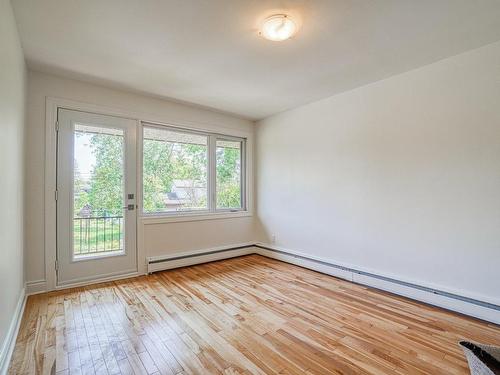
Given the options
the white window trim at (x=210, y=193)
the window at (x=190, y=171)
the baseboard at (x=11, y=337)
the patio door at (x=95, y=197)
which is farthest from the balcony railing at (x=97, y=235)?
the baseboard at (x=11, y=337)

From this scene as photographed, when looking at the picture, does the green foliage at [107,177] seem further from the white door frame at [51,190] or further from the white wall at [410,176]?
the white wall at [410,176]

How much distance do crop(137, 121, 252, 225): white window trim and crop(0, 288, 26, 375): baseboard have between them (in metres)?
1.51

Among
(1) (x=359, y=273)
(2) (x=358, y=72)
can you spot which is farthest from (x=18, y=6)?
(1) (x=359, y=273)

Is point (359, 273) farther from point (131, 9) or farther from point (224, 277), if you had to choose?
point (131, 9)

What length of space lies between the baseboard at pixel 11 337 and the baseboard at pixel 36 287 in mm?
320

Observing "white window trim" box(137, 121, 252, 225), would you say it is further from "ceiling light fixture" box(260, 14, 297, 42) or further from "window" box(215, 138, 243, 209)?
"ceiling light fixture" box(260, 14, 297, 42)

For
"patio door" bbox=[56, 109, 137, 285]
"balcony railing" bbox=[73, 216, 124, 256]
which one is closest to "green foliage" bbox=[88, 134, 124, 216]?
"patio door" bbox=[56, 109, 137, 285]

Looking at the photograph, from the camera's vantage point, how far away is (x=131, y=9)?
6.31ft

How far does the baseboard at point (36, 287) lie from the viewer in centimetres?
285

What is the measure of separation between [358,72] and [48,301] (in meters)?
4.14

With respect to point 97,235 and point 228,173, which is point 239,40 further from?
point 97,235

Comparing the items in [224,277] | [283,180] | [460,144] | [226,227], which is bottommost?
[224,277]

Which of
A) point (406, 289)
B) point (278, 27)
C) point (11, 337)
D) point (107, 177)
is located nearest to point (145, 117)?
point (107, 177)

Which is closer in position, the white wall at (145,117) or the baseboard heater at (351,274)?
the baseboard heater at (351,274)
